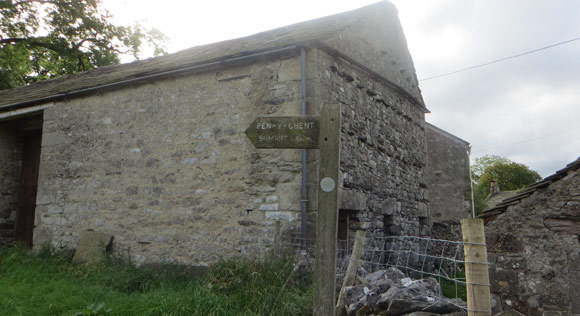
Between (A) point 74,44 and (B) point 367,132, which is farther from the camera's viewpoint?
(A) point 74,44

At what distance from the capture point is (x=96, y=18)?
1731 cm

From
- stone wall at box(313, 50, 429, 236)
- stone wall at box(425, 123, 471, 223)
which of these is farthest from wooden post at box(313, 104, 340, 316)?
stone wall at box(425, 123, 471, 223)

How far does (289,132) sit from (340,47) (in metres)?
4.44

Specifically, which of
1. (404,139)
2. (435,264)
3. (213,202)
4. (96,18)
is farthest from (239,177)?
(96,18)

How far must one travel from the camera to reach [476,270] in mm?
3031

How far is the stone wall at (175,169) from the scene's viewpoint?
6.62m

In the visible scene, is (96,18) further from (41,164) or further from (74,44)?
(41,164)

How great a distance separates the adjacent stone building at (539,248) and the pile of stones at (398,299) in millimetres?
458

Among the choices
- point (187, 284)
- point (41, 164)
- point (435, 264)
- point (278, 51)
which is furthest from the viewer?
point (435, 264)

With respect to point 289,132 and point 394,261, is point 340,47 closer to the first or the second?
point 394,261

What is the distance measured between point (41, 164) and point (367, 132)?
6.95 metres

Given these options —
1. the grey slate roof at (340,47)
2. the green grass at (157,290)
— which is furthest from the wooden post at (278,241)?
the grey slate roof at (340,47)

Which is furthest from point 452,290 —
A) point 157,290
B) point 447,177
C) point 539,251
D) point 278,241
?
point 447,177

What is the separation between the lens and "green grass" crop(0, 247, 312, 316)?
477cm
